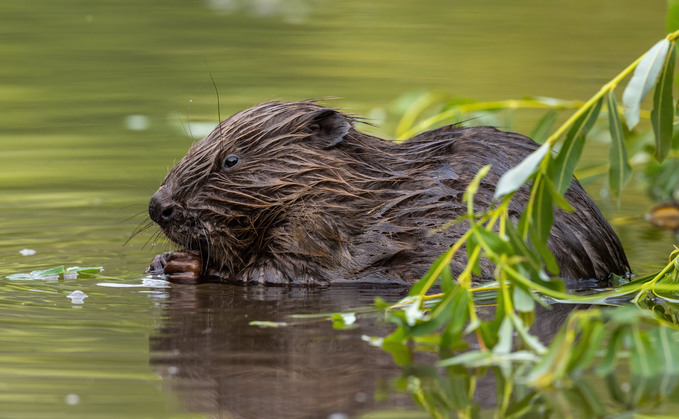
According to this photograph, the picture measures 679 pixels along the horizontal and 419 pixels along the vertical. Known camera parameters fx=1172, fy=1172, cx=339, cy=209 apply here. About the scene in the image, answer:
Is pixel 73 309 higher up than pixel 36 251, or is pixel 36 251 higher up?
pixel 36 251

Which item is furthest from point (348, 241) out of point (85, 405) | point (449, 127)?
point (85, 405)

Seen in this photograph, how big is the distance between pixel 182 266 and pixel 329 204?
0.64 m

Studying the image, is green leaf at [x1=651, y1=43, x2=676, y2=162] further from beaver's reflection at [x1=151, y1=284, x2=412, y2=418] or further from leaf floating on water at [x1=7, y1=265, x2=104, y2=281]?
leaf floating on water at [x1=7, y1=265, x2=104, y2=281]

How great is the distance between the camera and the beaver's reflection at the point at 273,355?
3018 millimetres

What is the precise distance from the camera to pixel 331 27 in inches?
502

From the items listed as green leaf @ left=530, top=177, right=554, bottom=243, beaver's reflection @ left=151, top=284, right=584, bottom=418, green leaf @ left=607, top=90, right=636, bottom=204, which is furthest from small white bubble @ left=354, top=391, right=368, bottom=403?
green leaf @ left=607, top=90, right=636, bottom=204

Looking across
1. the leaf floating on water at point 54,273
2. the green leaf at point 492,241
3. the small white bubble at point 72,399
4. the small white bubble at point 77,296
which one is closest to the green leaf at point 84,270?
the leaf floating on water at point 54,273

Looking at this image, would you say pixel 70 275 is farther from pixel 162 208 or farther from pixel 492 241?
pixel 492 241

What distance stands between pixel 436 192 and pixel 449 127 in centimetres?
48

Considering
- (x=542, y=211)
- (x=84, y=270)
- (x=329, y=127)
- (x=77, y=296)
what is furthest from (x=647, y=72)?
(x=84, y=270)

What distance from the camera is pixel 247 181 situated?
15.8ft

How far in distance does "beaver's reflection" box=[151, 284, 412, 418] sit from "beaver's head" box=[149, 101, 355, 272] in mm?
364

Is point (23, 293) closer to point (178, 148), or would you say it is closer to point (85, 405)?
point (85, 405)

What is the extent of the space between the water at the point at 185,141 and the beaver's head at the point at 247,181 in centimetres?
28
